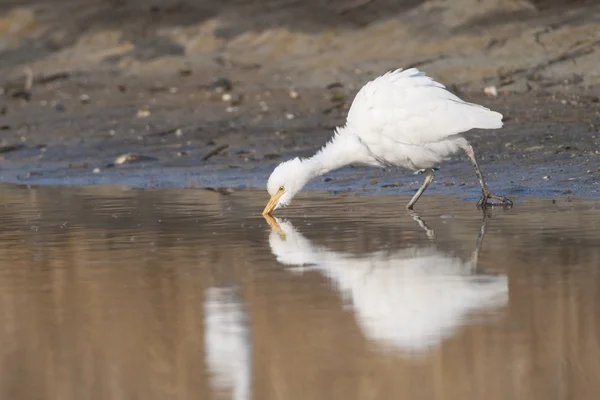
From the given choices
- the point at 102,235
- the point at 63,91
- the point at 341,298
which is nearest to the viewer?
the point at 341,298

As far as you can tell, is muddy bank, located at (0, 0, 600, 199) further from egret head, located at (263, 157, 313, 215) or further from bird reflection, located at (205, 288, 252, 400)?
bird reflection, located at (205, 288, 252, 400)

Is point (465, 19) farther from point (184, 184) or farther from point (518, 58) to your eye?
Result: point (184, 184)

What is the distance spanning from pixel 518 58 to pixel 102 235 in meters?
7.45

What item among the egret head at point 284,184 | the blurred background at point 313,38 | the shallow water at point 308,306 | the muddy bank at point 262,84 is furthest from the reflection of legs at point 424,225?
the blurred background at point 313,38

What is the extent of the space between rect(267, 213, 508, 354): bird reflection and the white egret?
151 centimetres

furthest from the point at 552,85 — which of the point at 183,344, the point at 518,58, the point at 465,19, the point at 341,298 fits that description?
the point at 183,344

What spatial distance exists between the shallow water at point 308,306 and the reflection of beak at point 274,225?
0.04 meters

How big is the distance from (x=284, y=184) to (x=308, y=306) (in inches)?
146

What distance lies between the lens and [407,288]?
621cm

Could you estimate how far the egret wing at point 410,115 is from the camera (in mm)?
9406

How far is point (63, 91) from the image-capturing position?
17.4m

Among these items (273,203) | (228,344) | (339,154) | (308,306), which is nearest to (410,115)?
(339,154)

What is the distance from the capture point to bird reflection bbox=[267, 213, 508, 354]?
5.29 meters

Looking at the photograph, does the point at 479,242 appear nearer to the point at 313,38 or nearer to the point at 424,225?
the point at 424,225
